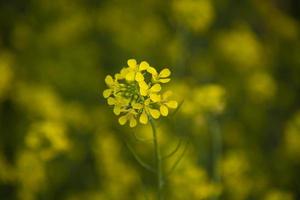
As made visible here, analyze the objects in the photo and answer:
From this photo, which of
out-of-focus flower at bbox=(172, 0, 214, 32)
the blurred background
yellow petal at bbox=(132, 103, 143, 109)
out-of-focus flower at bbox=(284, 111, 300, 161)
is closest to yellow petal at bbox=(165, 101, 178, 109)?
yellow petal at bbox=(132, 103, 143, 109)

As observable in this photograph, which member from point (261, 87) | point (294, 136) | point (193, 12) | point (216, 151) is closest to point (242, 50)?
point (261, 87)

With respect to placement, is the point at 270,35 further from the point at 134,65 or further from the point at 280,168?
the point at 134,65

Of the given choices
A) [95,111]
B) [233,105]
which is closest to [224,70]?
[233,105]

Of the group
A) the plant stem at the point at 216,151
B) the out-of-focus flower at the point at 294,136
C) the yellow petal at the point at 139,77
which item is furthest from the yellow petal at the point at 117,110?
the out-of-focus flower at the point at 294,136

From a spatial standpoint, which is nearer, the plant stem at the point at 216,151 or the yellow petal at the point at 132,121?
the yellow petal at the point at 132,121

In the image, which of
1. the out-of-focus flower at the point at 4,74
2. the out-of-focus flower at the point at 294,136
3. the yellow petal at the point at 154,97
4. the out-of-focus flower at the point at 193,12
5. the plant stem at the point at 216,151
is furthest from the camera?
the out-of-focus flower at the point at 4,74

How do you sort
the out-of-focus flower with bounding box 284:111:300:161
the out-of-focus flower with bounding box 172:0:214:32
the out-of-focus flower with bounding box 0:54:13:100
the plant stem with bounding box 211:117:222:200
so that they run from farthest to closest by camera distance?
the out-of-focus flower with bounding box 0:54:13:100 < the out-of-focus flower with bounding box 172:0:214:32 < the out-of-focus flower with bounding box 284:111:300:161 < the plant stem with bounding box 211:117:222:200

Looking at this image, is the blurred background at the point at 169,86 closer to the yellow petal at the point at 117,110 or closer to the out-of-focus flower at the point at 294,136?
the out-of-focus flower at the point at 294,136

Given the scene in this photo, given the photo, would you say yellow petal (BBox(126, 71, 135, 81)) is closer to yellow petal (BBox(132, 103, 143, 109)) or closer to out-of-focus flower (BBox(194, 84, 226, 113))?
yellow petal (BBox(132, 103, 143, 109))
